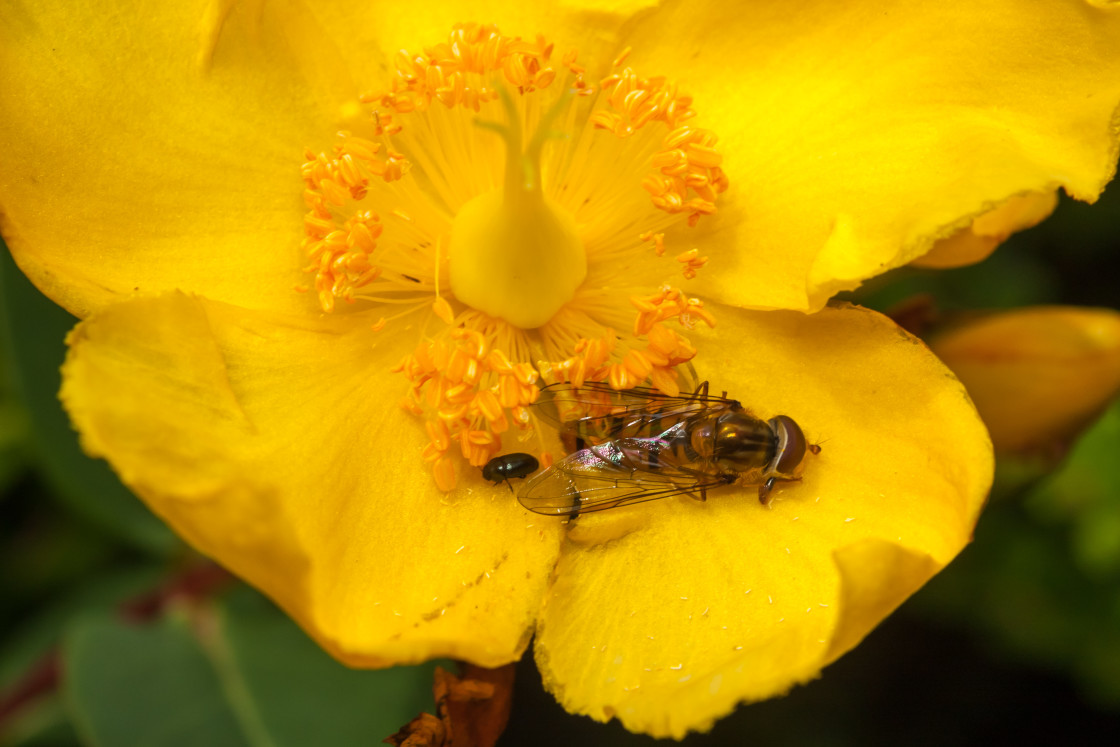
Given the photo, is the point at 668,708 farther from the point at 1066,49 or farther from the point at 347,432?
the point at 1066,49

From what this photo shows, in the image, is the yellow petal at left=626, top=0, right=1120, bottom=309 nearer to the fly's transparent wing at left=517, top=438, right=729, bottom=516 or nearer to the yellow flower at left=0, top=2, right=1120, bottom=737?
the yellow flower at left=0, top=2, right=1120, bottom=737

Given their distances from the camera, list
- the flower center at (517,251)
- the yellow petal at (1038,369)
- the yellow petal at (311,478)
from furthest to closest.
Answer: the yellow petal at (1038,369)
the flower center at (517,251)
the yellow petal at (311,478)

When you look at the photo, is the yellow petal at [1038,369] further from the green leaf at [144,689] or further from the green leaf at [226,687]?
the green leaf at [144,689]

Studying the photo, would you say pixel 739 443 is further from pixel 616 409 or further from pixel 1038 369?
pixel 1038 369

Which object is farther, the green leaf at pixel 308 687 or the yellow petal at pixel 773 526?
the green leaf at pixel 308 687

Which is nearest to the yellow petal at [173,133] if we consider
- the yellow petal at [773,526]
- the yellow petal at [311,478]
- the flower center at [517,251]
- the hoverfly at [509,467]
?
the yellow petal at [311,478]

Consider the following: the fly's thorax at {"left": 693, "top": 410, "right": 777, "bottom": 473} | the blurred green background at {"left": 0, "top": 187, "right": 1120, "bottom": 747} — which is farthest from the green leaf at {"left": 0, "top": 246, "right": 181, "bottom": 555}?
the fly's thorax at {"left": 693, "top": 410, "right": 777, "bottom": 473}

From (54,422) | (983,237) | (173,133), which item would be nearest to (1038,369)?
(983,237)

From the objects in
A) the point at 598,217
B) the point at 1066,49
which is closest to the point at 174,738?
the point at 598,217
